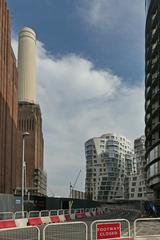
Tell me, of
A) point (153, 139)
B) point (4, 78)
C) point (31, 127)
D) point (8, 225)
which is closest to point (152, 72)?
point (153, 139)

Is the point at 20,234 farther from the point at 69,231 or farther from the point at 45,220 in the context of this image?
the point at 45,220

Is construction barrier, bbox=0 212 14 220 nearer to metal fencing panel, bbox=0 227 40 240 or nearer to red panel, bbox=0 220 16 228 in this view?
red panel, bbox=0 220 16 228

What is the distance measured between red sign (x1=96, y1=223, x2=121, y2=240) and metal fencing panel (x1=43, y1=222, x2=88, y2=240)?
0.52m

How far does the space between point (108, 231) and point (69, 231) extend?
4.09 ft

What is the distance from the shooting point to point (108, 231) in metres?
16.3

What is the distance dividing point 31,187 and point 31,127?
75.3 ft

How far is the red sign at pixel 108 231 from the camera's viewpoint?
16.1 m

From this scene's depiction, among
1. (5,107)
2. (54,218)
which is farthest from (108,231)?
(5,107)

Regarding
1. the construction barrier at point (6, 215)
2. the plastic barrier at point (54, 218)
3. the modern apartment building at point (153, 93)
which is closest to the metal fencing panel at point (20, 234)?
the construction barrier at point (6, 215)

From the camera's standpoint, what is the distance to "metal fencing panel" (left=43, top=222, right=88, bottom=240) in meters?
16.0

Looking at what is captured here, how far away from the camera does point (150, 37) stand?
3969 inches

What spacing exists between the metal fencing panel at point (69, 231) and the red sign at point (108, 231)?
20.5 inches

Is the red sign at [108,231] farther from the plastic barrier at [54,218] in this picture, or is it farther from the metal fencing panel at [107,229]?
the plastic barrier at [54,218]

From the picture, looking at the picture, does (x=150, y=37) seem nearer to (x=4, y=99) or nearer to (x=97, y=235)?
(x=4, y=99)
